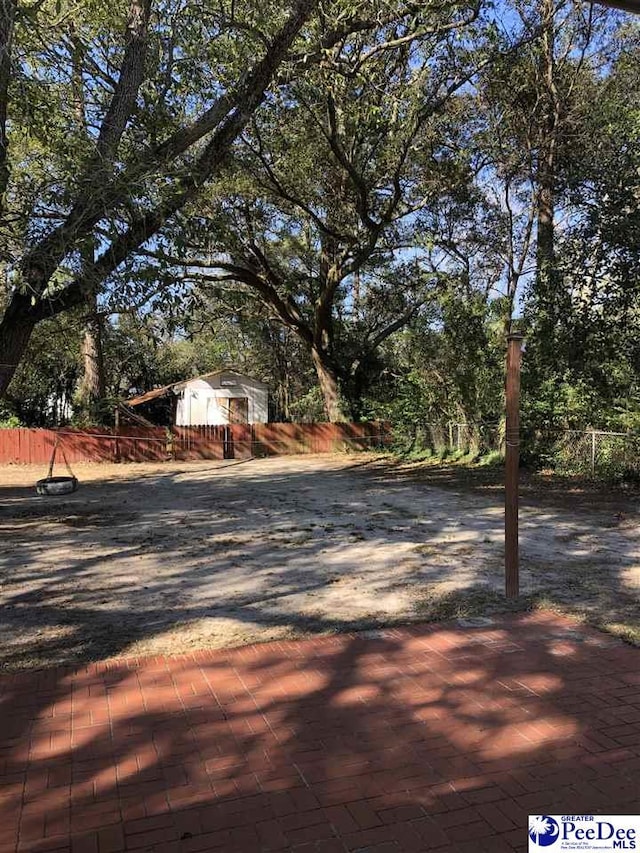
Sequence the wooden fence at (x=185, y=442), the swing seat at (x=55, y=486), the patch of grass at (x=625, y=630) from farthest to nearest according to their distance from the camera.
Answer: the wooden fence at (x=185, y=442) → the swing seat at (x=55, y=486) → the patch of grass at (x=625, y=630)

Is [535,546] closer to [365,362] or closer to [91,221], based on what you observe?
[91,221]

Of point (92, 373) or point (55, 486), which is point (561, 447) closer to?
point (55, 486)

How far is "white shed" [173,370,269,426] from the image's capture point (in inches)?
1200

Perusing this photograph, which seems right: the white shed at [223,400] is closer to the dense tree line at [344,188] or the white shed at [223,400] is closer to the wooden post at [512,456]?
the dense tree line at [344,188]

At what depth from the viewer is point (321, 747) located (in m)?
2.91

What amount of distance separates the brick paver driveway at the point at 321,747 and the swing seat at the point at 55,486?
7607 mm

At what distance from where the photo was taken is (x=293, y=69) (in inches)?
348

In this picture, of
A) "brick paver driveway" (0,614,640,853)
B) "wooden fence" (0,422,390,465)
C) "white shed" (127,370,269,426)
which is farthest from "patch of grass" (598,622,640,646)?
"white shed" (127,370,269,426)

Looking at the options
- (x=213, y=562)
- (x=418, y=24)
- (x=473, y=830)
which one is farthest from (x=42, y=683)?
(x=418, y=24)

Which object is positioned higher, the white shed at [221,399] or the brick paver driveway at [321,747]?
the white shed at [221,399]

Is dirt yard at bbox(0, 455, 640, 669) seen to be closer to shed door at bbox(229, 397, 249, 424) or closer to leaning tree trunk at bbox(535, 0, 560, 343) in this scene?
leaning tree trunk at bbox(535, 0, 560, 343)

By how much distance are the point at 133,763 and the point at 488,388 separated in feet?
50.4

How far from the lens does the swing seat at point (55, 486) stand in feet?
35.5

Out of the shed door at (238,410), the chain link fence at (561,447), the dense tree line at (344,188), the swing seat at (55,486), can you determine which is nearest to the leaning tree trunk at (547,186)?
the dense tree line at (344,188)
